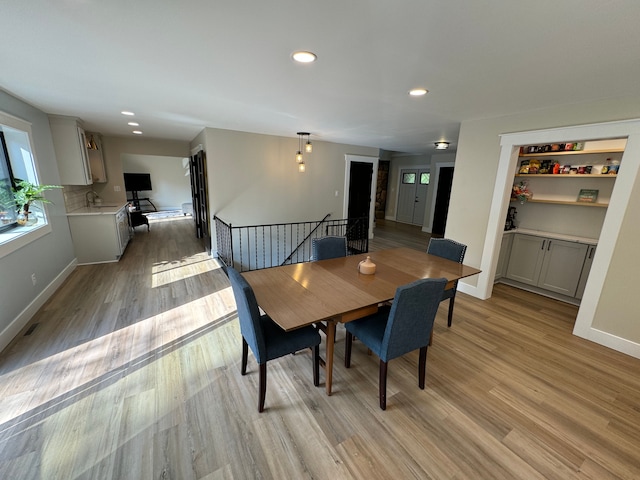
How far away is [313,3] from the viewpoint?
4.11 ft

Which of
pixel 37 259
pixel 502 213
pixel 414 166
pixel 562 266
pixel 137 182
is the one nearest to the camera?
pixel 37 259

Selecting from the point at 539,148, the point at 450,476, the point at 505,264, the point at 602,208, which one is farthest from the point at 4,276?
the point at 602,208

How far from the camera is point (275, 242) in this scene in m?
6.00

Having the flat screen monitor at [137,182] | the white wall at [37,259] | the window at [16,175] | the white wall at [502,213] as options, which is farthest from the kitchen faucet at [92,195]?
the white wall at [502,213]

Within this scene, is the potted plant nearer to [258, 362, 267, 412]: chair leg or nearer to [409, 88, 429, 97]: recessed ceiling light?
[258, 362, 267, 412]: chair leg

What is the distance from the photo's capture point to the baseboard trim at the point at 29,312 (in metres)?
2.42

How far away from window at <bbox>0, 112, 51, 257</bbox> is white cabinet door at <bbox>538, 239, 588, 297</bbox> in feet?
21.4

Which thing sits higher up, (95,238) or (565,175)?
(565,175)

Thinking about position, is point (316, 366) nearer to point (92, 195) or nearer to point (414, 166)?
point (92, 195)

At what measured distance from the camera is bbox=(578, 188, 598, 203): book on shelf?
11.4ft

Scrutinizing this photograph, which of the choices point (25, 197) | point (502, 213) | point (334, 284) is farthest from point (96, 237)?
point (502, 213)

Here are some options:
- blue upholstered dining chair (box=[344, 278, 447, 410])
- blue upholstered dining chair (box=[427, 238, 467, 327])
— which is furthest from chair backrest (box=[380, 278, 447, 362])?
blue upholstered dining chair (box=[427, 238, 467, 327])

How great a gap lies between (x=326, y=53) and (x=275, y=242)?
15.0ft

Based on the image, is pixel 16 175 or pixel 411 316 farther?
pixel 16 175
